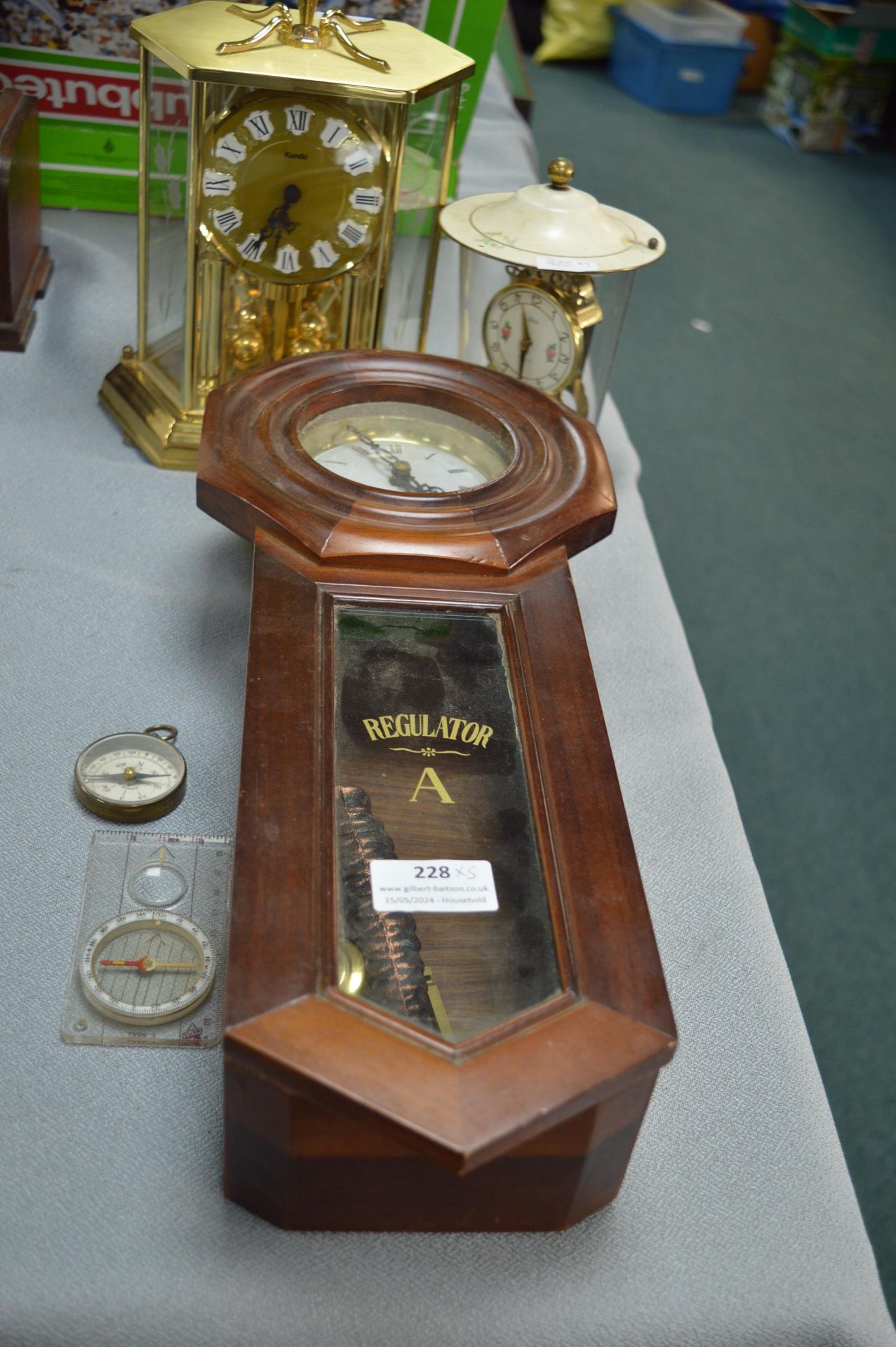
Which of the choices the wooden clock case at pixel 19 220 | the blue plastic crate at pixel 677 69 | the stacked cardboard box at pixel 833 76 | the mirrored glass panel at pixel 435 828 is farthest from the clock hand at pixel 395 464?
the blue plastic crate at pixel 677 69

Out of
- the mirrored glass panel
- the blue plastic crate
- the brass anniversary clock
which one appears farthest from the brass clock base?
the blue plastic crate

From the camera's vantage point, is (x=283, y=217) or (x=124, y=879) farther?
(x=283, y=217)

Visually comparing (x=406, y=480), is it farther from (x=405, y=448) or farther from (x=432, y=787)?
(x=432, y=787)

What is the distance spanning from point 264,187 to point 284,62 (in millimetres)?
132

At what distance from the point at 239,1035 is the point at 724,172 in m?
3.93

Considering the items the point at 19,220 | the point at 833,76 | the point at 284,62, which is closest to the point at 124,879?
the point at 284,62

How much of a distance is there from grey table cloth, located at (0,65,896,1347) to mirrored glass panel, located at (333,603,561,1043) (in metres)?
Answer: 0.19

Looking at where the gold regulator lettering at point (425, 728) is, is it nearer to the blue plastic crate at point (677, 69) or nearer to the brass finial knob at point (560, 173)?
the brass finial knob at point (560, 173)

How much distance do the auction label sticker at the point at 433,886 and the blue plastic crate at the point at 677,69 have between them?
13.8 feet

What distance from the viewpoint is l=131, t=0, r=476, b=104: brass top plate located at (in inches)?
50.9

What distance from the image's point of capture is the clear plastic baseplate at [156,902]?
0.95 meters

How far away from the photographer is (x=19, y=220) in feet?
5.66

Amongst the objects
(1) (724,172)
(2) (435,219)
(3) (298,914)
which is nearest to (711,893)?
(3) (298,914)

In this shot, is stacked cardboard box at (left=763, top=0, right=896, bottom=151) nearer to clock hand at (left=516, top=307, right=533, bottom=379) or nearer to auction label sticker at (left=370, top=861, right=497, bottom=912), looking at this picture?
clock hand at (left=516, top=307, right=533, bottom=379)
